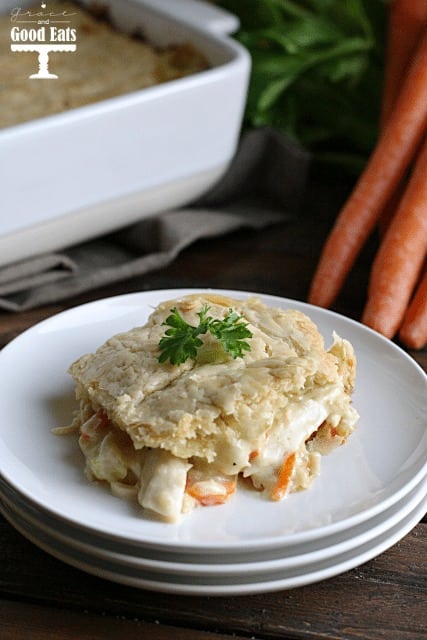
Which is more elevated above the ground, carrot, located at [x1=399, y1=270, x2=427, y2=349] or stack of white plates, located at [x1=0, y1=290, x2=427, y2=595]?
stack of white plates, located at [x1=0, y1=290, x2=427, y2=595]

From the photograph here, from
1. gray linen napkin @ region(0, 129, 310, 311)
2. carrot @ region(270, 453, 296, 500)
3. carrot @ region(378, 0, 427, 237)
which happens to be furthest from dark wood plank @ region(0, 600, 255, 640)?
carrot @ region(378, 0, 427, 237)

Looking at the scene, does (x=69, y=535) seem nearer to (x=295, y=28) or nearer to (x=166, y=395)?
(x=166, y=395)

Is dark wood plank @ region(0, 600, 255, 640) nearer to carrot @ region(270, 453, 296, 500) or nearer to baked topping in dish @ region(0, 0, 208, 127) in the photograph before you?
carrot @ region(270, 453, 296, 500)

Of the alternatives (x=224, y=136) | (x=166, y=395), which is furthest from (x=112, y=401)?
(x=224, y=136)

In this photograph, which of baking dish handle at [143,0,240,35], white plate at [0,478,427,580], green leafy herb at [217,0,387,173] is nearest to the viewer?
white plate at [0,478,427,580]

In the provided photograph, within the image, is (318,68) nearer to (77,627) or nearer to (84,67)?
(84,67)

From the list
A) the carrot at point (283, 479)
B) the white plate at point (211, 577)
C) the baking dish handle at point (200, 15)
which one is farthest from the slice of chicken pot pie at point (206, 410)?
the baking dish handle at point (200, 15)

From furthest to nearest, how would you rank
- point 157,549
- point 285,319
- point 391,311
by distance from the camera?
1. point 391,311
2. point 285,319
3. point 157,549

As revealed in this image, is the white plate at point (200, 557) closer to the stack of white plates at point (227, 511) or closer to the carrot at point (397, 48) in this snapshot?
the stack of white plates at point (227, 511)
